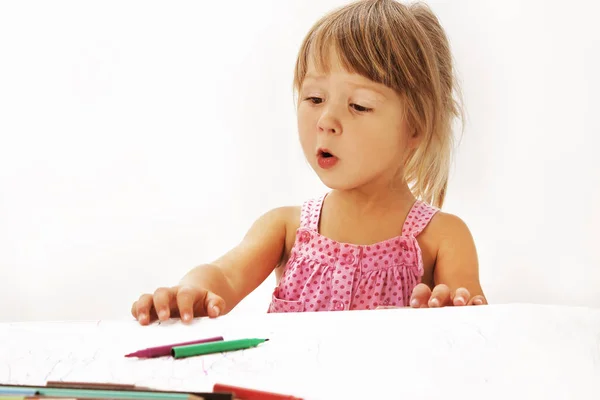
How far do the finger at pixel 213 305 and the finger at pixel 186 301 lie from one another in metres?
0.01

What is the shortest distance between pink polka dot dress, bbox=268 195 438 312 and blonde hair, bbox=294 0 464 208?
4.1 inches

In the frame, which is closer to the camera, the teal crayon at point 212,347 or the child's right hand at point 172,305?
the teal crayon at point 212,347

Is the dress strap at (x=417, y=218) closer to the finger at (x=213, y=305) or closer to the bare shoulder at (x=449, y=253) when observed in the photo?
the bare shoulder at (x=449, y=253)

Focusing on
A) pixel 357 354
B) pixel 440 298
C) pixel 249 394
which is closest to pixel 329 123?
pixel 440 298

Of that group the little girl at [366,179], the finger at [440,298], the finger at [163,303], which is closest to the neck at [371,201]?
the little girl at [366,179]

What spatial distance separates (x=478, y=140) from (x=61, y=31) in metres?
0.72

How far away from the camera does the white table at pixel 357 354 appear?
500 mm

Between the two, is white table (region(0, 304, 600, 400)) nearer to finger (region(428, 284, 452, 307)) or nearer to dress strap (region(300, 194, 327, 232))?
finger (region(428, 284, 452, 307))

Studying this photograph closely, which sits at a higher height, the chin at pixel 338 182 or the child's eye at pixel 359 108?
the child's eye at pixel 359 108

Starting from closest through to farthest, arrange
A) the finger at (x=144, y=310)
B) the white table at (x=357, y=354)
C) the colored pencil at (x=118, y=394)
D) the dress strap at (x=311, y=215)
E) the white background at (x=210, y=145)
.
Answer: the colored pencil at (x=118, y=394) → the white table at (x=357, y=354) → the finger at (x=144, y=310) → the dress strap at (x=311, y=215) → the white background at (x=210, y=145)

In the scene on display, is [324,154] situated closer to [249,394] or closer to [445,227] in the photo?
[445,227]

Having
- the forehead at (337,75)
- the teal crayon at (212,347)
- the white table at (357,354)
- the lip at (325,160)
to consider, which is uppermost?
the forehead at (337,75)

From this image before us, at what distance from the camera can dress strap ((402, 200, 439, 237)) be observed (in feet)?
3.11

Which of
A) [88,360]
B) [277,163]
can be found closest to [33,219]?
[277,163]
